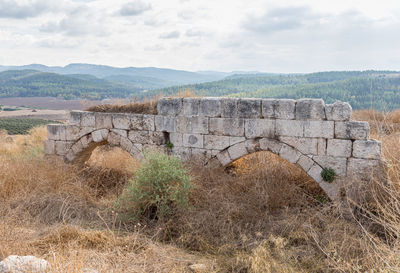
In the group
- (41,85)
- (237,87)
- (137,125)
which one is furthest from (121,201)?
(41,85)

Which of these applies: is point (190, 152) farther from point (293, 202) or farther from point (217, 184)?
point (293, 202)

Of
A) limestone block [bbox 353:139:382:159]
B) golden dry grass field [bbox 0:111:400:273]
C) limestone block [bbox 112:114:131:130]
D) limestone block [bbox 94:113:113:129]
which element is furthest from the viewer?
limestone block [bbox 94:113:113:129]

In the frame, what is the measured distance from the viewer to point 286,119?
7.19 m

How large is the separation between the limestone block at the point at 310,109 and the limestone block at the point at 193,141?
2197 mm

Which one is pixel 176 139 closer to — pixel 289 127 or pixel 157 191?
pixel 157 191

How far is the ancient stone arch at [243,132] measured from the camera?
22.2ft

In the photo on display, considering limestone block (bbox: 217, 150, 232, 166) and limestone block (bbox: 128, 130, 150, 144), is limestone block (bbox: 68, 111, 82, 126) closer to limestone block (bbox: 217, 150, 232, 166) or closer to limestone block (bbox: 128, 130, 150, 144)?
Answer: limestone block (bbox: 128, 130, 150, 144)

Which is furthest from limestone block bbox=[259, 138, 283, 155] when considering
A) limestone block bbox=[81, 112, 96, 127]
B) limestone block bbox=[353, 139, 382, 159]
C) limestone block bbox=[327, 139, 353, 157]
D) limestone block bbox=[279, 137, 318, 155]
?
limestone block bbox=[81, 112, 96, 127]

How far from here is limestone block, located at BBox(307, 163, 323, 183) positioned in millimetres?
7035

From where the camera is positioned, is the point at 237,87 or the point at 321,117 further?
the point at 237,87

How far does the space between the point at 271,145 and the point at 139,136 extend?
3227 mm

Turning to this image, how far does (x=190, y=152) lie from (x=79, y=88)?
7045 cm

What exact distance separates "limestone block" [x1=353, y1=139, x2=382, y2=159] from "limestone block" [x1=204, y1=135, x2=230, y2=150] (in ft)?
8.36

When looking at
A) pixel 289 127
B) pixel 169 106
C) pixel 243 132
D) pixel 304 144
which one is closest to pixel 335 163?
pixel 304 144
